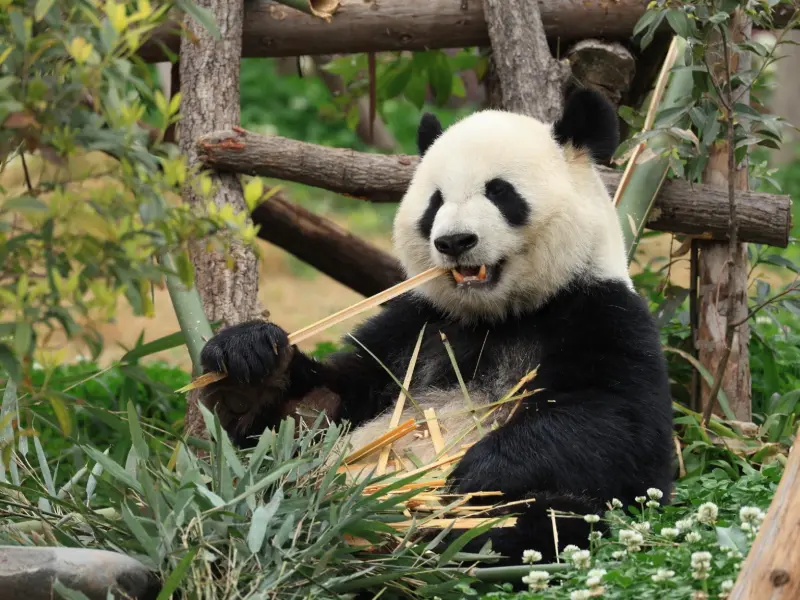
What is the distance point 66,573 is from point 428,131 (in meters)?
2.08

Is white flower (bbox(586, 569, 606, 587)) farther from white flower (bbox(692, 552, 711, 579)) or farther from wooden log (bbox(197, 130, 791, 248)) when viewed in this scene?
wooden log (bbox(197, 130, 791, 248))

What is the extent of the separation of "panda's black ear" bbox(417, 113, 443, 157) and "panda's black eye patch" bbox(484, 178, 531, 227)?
52 cm

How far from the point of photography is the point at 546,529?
9.94ft

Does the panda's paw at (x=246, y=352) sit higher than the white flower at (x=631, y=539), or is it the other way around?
the panda's paw at (x=246, y=352)

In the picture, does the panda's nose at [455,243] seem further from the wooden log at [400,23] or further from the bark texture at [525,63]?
the wooden log at [400,23]

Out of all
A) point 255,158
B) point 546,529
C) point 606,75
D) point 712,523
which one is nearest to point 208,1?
point 255,158

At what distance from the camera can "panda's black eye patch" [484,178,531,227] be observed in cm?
341

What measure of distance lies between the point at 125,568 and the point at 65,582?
0.14 m

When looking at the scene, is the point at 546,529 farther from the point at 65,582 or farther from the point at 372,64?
the point at 372,64

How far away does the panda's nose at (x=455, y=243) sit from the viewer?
3.30 meters

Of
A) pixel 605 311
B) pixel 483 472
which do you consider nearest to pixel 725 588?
pixel 483 472

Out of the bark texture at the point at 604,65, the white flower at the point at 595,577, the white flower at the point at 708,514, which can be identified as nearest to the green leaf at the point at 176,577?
the white flower at the point at 595,577

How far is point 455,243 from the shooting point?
3.32m

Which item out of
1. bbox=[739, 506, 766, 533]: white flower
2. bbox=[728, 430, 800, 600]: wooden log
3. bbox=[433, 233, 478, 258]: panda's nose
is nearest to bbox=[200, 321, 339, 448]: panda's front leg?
bbox=[433, 233, 478, 258]: panda's nose
